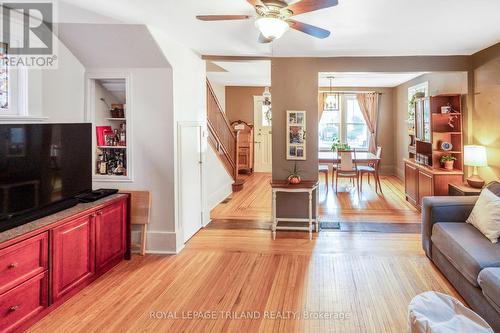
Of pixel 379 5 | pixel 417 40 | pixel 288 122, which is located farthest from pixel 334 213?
pixel 379 5

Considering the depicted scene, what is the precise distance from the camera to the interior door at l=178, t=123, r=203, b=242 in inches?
159

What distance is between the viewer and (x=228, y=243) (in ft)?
13.8

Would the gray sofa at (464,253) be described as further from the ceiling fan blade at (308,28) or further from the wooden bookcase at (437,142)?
the ceiling fan blade at (308,28)

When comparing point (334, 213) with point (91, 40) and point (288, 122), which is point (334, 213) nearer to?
point (288, 122)

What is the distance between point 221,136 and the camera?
709 centimetres

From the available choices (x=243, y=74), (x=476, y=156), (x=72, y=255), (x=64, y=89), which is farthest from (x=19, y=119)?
(x=476, y=156)

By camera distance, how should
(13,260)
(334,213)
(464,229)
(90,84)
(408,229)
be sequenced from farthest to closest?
(334,213), (408,229), (90,84), (464,229), (13,260)

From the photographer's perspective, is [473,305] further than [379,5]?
No

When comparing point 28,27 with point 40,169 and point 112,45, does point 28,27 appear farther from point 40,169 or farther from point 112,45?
point 40,169

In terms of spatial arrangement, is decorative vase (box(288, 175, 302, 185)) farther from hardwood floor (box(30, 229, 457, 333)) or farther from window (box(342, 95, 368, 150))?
window (box(342, 95, 368, 150))

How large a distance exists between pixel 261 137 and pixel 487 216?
288 inches

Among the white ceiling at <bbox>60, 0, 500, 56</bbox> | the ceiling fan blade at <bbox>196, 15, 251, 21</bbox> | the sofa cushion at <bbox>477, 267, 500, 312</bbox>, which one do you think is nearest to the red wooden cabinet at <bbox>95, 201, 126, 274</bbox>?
the white ceiling at <bbox>60, 0, 500, 56</bbox>

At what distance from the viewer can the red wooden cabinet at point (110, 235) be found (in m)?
3.16

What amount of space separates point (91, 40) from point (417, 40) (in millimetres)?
3676
